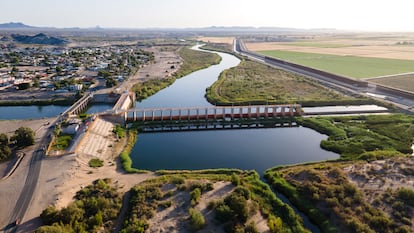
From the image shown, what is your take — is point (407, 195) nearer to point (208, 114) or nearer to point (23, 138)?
point (208, 114)


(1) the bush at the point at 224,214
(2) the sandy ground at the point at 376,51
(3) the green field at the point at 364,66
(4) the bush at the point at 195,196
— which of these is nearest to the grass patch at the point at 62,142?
(4) the bush at the point at 195,196

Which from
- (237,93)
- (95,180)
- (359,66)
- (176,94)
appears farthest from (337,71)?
(95,180)

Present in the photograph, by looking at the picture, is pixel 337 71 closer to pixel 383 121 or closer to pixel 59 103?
pixel 383 121

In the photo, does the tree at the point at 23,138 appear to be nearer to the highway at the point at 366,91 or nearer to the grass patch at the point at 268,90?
the grass patch at the point at 268,90

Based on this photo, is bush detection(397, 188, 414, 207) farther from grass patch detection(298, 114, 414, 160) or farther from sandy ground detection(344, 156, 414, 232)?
grass patch detection(298, 114, 414, 160)

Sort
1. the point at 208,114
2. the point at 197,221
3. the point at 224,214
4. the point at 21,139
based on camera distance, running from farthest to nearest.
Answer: the point at 208,114 < the point at 21,139 < the point at 224,214 < the point at 197,221

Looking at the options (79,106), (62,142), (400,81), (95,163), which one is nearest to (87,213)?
(95,163)
